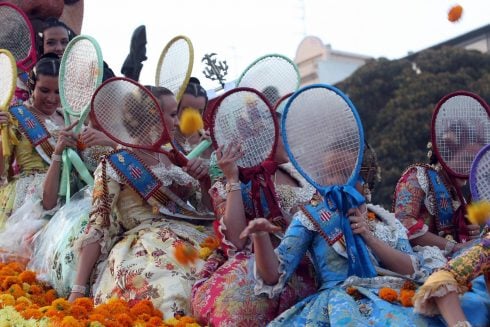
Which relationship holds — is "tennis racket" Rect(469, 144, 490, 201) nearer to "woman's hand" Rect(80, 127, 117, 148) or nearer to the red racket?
the red racket

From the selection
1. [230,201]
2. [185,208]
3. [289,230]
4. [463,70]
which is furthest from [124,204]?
[463,70]

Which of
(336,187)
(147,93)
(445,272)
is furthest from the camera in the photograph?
(147,93)

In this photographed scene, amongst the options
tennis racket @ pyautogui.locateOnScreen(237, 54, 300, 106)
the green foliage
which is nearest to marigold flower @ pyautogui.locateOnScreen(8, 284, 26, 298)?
tennis racket @ pyautogui.locateOnScreen(237, 54, 300, 106)

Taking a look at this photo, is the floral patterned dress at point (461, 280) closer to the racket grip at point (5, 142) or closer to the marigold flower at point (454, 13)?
the marigold flower at point (454, 13)

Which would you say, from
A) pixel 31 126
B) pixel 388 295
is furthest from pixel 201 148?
pixel 388 295

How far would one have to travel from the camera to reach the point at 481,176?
4.18 meters

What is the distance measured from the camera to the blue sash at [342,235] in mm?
4012

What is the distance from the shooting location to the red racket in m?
5.04

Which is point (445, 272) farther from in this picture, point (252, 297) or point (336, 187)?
point (252, 297)

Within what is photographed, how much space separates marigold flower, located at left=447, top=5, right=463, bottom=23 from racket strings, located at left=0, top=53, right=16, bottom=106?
2.92m

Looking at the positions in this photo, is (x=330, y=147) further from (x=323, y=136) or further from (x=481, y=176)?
(x=481, y=176)

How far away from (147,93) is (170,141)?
1.03 feet

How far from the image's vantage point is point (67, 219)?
5.61m

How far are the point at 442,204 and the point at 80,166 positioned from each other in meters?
2.30
